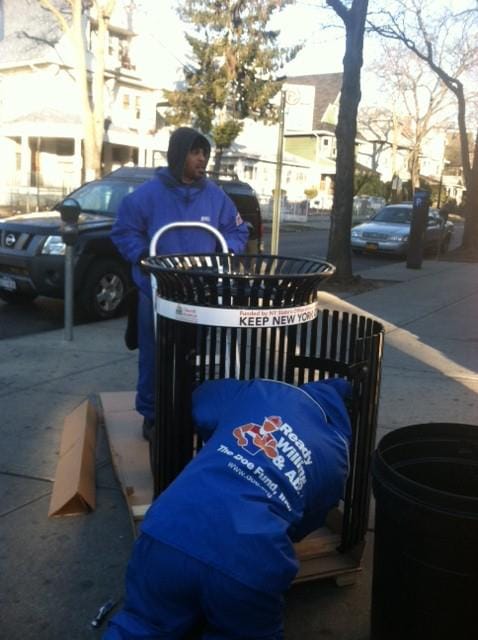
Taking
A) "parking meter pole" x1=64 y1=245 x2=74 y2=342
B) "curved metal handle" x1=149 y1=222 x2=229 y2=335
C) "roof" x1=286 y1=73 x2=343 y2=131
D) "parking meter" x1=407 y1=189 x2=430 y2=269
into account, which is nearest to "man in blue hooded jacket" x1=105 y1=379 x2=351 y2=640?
"curved metal handle" x1=149 y1=222 x2=229 y2=335

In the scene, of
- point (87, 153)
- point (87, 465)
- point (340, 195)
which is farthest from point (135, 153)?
point (87, 465)

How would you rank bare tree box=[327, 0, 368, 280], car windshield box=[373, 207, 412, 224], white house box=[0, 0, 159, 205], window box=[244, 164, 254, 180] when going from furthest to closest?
window box=[244, 164, 254, 180]
white house box=[0, 0, 159, 205]
car windshield box=[373, 207, 412, 224]
bare tree box=[327, 0, 368, 280]

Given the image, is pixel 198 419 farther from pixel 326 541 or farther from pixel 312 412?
pixel 326 541

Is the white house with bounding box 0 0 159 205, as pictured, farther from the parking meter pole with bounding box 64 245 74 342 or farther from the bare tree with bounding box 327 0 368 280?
the parking meter pole with bounding box 64 245 74 342

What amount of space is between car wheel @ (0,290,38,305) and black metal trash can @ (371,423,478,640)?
7.21m

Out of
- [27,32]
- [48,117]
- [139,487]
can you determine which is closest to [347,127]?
[139,487]

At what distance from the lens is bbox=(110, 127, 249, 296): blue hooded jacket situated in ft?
12.4

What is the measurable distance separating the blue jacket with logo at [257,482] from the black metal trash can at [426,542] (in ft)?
0.68

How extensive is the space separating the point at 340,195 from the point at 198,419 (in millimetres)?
10617

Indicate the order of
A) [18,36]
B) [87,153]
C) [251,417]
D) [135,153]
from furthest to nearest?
[135,153] → [18,36] → [87,153] → [251,417]

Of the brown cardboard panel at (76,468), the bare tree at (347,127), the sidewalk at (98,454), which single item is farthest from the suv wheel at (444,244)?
the brown cardboard panel at (76,468)

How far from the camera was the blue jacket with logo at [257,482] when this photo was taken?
2.06 metres

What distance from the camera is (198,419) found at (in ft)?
8.47

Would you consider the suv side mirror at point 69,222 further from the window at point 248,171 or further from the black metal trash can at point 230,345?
the window at point 248,171
